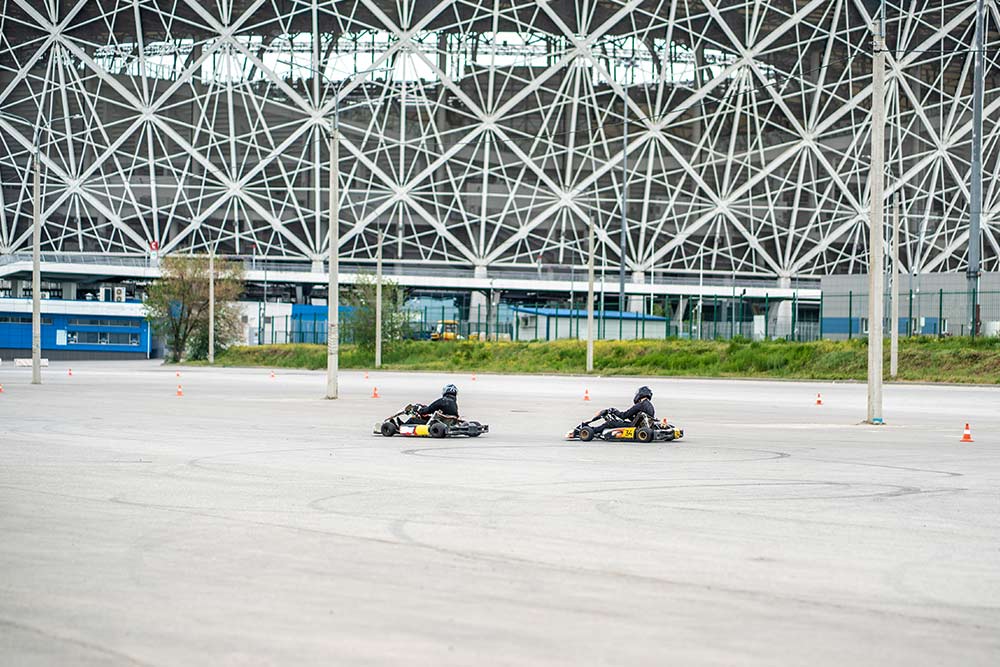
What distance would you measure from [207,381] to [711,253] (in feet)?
172

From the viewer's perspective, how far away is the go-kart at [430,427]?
731 inches

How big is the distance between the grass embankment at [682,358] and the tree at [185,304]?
4.15 m

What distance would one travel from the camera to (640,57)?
289ft

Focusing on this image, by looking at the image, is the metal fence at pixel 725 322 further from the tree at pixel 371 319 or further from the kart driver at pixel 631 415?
the kart driver at pixel 631 415

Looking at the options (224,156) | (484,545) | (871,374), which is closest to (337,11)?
(224,156)

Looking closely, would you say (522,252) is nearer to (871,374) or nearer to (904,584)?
(871,374)

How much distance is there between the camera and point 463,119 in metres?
87.6

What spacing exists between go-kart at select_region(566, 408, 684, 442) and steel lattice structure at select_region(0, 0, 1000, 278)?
228 ft

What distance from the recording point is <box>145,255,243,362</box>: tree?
74.2 metres

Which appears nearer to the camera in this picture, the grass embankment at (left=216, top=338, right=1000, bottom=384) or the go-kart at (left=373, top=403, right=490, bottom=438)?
the go-kart at (left=373, top=403, right=490, bottom=438)

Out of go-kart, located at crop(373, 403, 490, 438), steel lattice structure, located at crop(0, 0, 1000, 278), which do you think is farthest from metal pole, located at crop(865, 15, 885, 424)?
steel lattice structure, located at crop(0, 0, 1000, 278)

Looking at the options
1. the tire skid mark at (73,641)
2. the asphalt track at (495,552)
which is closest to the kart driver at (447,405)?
the asphalt track at (495,552)

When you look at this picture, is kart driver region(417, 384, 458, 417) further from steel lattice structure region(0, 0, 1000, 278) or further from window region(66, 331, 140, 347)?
window region(66, 331, 140, 347)

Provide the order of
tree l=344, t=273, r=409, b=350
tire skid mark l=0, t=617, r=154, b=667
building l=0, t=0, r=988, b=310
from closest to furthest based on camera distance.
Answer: tire skid mark l=0, t=617, r=154, b=667
tree l=344, t=273, r=409, b=350
building l=0, t=0, r=988, b=310
